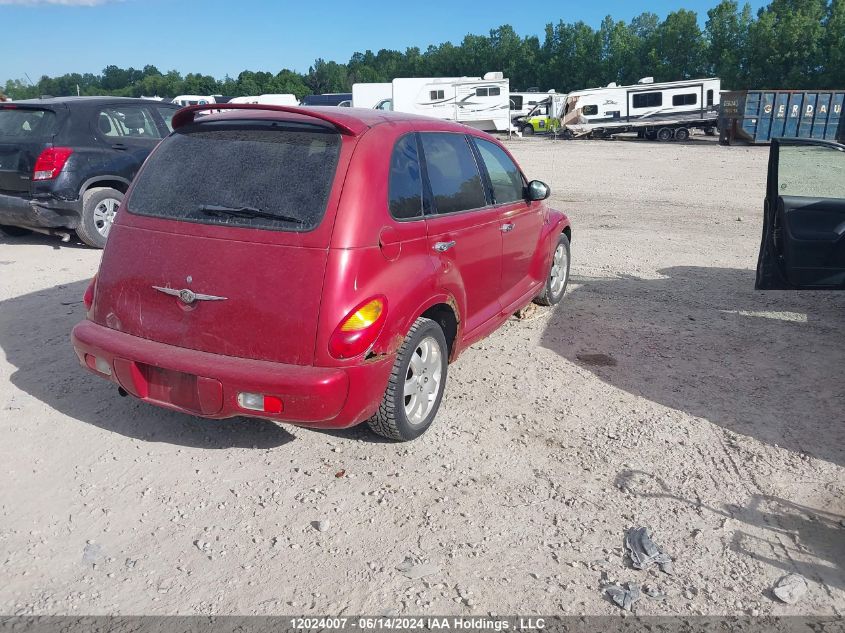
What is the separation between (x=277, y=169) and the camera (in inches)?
140

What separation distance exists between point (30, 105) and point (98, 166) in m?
1.02

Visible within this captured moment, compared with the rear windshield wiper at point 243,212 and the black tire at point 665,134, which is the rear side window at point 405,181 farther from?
the black tire at point 665,134

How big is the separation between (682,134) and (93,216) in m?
33.7

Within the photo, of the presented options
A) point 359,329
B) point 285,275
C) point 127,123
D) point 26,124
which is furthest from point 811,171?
point 26,124

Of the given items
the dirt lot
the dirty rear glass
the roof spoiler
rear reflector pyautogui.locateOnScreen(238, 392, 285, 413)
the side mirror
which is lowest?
the dirt lot

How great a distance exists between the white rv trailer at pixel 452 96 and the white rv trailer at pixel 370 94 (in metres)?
2.76

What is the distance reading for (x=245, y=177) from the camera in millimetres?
3590

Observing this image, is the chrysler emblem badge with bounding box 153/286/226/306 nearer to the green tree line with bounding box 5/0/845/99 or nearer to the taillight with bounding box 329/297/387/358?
the taillight with bounding box 329/297/387/358

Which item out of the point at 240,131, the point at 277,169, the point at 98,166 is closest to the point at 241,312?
the point at 277,169

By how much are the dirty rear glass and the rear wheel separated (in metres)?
36.3

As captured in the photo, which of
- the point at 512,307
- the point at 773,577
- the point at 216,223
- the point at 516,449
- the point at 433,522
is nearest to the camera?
the point at 773,577

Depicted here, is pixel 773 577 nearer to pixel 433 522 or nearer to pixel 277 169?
pixel 433 522

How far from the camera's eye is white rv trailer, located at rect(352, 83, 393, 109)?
38.9 m

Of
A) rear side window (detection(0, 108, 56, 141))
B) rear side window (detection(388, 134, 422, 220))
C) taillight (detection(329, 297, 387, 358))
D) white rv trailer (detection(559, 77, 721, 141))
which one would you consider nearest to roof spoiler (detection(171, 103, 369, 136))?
rear side window (detection(388, 134, 422, 220))
